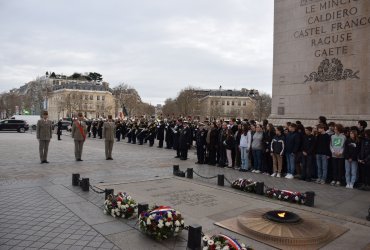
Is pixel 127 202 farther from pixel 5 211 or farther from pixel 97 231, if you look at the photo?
pixel 5 211

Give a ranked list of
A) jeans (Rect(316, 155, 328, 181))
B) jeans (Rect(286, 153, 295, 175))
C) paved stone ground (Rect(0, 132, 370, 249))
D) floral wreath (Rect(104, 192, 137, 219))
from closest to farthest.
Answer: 1. paved stone ground (Rect(0, 132, 370, 249))
2. floral wreath (Rect(104, 192, 137, 219))
3. jeans (Rect(316, 155, 328, 181))
4. jeans (Rect(286, 153, 295, 175))

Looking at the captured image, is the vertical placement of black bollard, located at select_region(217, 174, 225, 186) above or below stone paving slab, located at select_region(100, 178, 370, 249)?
above

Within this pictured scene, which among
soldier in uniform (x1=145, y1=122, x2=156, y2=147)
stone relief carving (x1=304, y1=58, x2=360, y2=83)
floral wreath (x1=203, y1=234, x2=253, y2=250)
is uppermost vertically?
stone relief carving (x1=304, y1=58, x2=360, y2=83)

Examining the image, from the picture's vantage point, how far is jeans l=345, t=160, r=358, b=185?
33.8ft

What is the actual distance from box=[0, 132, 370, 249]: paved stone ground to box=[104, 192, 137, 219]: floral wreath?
0.17m

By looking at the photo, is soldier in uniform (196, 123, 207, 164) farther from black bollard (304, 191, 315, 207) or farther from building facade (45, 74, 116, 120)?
building facade (45, 74, 116, 120)

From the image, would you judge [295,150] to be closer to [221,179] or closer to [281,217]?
[221,179]

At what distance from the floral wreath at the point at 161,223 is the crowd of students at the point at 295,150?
23.1 feet

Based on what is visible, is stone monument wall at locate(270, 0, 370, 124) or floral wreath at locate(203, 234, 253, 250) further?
stone monument wall at locate(270, 0, 370, 124)

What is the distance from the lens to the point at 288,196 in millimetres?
8062

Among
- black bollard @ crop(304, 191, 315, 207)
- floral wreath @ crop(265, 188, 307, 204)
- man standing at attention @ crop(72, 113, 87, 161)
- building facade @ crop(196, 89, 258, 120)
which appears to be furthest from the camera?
building facade @ crop(196, 89, 258, 120)

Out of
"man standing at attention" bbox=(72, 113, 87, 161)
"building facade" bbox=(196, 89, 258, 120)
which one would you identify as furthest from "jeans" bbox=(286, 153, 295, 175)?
"building facade" bbox=(196, 89, 258, 120)

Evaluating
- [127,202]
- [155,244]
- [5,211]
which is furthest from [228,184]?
[5,211]

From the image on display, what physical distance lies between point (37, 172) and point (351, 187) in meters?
10.6
